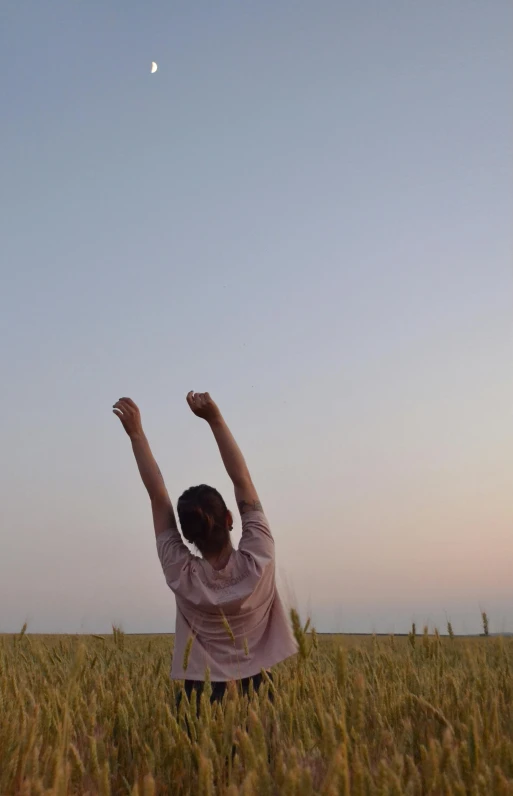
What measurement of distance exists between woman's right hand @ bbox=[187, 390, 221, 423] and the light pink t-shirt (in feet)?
1.64

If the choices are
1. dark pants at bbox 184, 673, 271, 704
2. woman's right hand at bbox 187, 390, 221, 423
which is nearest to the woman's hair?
woman's right hand at bbox 187, 390, 221, 423

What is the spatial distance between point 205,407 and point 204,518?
0.56 m

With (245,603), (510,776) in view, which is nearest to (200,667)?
(245,603)

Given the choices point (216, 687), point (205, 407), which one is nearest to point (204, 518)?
point (205, 407)

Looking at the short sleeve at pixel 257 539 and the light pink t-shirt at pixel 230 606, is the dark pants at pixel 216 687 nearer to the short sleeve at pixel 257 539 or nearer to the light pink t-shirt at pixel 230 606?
the light pink t-shirt at pixel 230 606

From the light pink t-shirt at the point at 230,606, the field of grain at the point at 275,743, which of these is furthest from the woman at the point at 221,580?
the field of grain at the point at 275,743

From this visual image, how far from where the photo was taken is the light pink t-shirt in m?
3.13

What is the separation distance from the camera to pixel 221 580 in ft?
10.4

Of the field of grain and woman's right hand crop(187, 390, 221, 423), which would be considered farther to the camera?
woman's right hand crop(187, 390, 221, 423)

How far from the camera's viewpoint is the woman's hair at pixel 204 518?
315 centimetres

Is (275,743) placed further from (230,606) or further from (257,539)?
(257,539)

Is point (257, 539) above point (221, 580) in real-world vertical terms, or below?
above

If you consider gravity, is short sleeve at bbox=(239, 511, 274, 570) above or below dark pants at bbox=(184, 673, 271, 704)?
above

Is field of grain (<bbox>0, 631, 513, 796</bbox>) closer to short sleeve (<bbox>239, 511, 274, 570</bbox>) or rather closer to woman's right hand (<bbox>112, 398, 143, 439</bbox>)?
short sleeve (<bbox>239, 511, 274, 570</bbox>)
